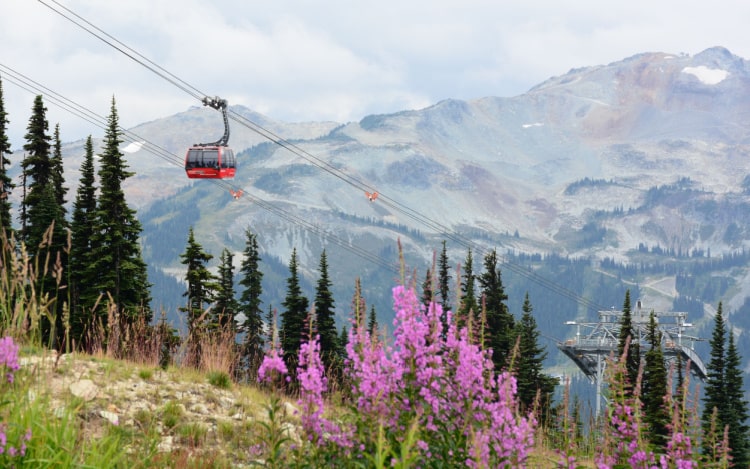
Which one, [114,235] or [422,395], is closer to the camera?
[422,395]

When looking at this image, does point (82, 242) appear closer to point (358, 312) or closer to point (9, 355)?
point (9, 355)

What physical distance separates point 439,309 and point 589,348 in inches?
3941

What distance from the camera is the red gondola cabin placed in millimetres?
46662

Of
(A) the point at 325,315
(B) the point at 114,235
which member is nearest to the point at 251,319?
(A) the point at 325,315

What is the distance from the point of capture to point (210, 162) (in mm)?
47156

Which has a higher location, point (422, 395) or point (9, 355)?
point (9, 355)

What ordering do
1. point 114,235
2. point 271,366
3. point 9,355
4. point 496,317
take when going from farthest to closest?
point 496,317
point 114,235
point 9,355
point 271,366

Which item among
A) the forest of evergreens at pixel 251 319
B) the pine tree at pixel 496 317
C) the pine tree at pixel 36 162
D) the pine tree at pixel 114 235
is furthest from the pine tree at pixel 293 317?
the pine tree at pixel 36 162

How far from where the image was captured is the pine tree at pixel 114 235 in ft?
134

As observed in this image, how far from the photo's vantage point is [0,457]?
5.84 metres

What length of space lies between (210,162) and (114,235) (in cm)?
839

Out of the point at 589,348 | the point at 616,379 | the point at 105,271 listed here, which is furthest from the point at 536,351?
the point at 616,379

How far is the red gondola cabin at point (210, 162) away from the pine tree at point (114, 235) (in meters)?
5.57

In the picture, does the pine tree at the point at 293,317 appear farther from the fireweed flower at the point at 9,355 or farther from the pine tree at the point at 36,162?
the fireweed flower at the point at 9,355
